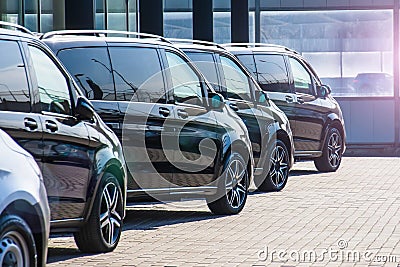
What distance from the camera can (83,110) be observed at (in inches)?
356

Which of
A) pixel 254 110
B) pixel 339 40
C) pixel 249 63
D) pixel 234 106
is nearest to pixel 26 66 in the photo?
pixel 234 106

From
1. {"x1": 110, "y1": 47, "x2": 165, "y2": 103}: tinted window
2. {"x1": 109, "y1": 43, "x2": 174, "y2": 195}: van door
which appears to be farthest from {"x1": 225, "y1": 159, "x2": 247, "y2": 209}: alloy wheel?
{"x1": 110, "y1": 47, "x2": 165, "y2": 103}: tinted window

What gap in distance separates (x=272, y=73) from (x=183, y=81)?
5.77 meters

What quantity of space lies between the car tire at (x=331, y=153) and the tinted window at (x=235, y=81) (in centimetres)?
433

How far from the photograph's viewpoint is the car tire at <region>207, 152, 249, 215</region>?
1228 cm

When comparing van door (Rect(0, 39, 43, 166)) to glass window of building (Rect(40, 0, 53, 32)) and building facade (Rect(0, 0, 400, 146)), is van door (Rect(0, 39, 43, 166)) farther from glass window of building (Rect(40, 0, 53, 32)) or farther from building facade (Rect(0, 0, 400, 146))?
building facade (Rect(0, 0, 400, 146))

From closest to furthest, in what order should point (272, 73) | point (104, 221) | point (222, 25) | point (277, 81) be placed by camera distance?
1. point (104, 221)
2. point (272, 73)
3. point (277, 81)
4. point (222, 25)

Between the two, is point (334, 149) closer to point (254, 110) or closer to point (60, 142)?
point (254, 110)

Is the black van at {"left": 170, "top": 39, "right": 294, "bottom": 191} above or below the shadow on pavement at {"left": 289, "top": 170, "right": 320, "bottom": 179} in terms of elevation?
above

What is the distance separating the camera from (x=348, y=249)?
952 centimetres

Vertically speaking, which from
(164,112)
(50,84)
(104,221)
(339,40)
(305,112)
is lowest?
(104,221)

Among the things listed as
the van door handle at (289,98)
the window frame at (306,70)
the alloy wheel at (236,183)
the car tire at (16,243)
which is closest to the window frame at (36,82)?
the car tire at (16,243)

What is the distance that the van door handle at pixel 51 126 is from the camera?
840cm

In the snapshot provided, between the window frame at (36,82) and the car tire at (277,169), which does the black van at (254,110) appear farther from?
the window frame at (36,82)
